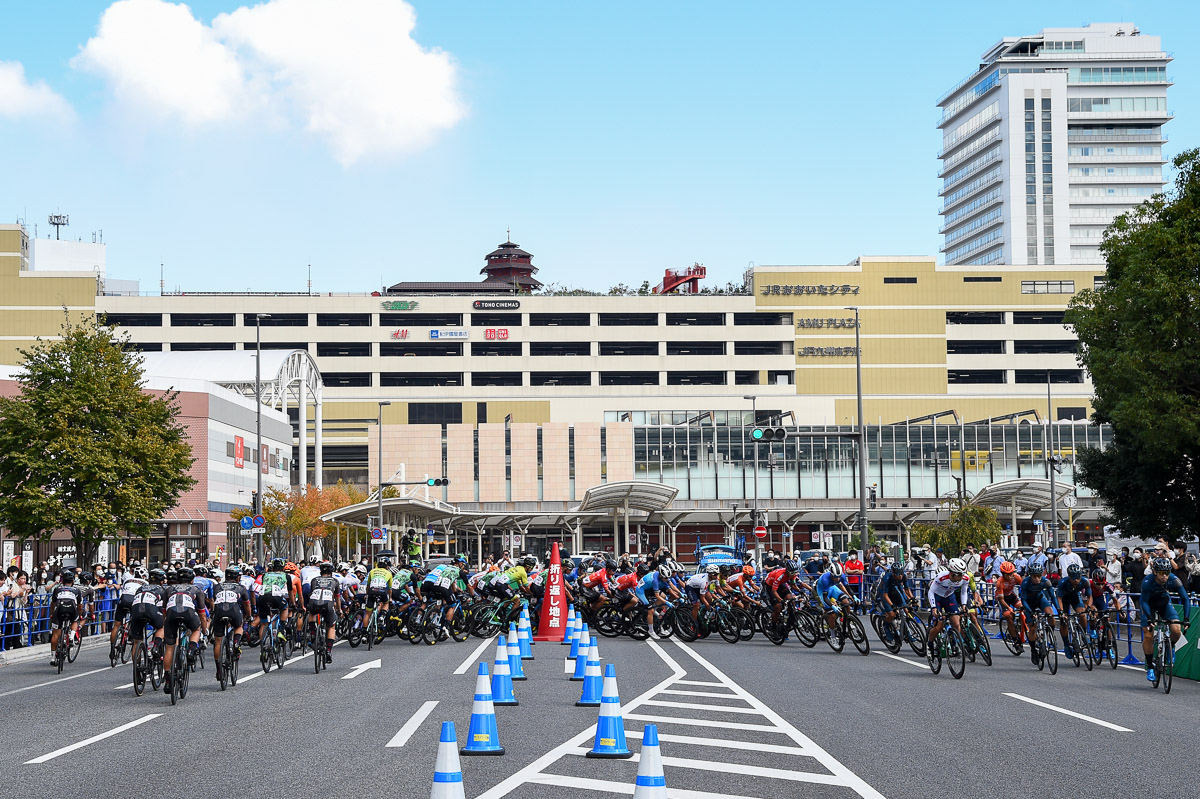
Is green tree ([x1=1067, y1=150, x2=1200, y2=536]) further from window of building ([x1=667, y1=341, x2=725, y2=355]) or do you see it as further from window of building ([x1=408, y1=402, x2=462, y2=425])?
window of building ([x1=408, y1=402, x2=462, y2=425])

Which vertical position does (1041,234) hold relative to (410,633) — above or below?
above

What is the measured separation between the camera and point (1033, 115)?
14412cm

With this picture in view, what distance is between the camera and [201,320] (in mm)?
106875

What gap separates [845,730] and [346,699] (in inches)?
254

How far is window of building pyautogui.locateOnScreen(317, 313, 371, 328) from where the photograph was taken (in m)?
108

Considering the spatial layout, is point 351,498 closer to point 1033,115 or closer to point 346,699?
point 346,699

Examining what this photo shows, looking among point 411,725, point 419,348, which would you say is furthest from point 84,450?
point 419,348

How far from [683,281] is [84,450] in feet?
266

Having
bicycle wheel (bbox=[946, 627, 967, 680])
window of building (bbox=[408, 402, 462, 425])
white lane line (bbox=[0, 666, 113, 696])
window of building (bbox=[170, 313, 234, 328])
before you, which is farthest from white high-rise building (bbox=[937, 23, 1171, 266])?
white lane line (bbox=[0, 666, 113, 696])

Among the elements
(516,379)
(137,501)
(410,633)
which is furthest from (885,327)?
(410,633)

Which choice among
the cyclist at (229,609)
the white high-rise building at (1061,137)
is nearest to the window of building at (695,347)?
the white high-rise building at (1061,137)

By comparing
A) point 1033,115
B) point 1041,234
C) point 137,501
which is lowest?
point 137,501

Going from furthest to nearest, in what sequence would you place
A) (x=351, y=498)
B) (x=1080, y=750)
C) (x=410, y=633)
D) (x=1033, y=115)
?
(x=1033, y=115), (x=351, y=498), (x=410, y=633), (x=1080, y=750)

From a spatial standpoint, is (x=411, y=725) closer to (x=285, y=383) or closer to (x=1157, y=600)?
(x=1157, y=600)
